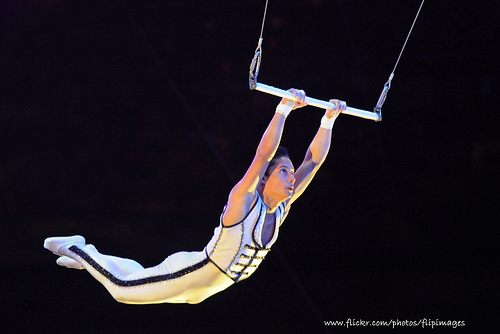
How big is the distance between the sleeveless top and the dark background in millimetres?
1533

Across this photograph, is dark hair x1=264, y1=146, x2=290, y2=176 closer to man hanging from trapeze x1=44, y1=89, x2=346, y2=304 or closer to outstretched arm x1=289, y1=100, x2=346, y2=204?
man hanging from trapeze x1=44, y1=89, x2=346, y2=304

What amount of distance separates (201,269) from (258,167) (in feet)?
2.00

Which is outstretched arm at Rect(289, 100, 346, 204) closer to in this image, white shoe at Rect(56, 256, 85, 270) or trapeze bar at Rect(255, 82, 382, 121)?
trapeze bar at Rect(255, 82, 382, 121)

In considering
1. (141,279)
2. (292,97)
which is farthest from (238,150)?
(292,97)

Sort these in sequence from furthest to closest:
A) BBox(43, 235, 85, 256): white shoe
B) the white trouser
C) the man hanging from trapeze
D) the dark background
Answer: the dark background
BBox(43, 235, 85, 256): white shoe
the white trouser
the man hanging from trapeze

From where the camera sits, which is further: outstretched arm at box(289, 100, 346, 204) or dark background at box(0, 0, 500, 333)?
dark background at box(0, 0, 500, 333)

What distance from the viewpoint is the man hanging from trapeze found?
2.80m

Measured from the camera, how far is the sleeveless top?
2869 millimetres

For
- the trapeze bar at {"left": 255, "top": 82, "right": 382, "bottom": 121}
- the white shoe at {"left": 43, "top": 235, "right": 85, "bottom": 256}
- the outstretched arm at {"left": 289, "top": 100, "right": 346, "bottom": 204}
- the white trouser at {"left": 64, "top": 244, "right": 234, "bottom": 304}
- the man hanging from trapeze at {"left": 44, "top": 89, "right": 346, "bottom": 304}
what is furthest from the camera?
the white shoe at {"left": 43, "top": 235, "right": 85, "bottom": 256}

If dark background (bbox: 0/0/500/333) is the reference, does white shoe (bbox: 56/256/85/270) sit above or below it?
below

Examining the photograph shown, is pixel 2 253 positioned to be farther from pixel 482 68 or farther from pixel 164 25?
pixel 482 68

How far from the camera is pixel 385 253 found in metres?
5.11

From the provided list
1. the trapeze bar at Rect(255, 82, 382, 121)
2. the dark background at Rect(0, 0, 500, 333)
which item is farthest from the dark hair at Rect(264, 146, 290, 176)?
the dark background at Rect(0, 0, 500, 333)

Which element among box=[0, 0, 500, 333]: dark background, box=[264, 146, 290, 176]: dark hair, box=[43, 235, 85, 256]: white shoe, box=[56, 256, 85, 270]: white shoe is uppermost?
box=[0, 0, 500, 333]: dark background
